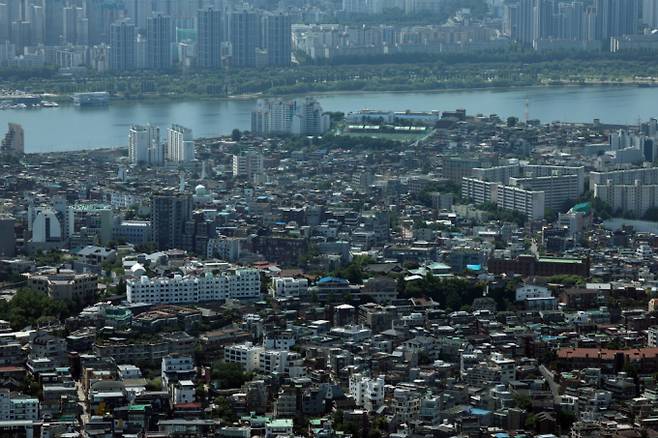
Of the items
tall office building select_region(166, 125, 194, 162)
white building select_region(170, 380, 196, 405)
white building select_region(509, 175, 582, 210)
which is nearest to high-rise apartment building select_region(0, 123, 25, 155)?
tall office building select_region(166, 125, 194, 162)

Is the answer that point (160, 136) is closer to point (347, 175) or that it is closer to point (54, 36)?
point (347, 175)

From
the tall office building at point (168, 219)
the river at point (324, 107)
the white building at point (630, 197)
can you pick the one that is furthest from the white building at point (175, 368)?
A: the river at point (324, 107)

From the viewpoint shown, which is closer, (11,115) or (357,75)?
(11,115)

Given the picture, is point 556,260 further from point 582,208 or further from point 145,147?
point 145,147

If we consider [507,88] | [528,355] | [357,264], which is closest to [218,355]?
[528,355]

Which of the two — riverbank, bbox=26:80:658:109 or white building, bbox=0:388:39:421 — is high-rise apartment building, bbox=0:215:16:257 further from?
riverbank, bbox=26:80:658:109

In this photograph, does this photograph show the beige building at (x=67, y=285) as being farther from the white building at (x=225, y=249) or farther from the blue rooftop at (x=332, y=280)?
the white building at (x=225, y=249)
